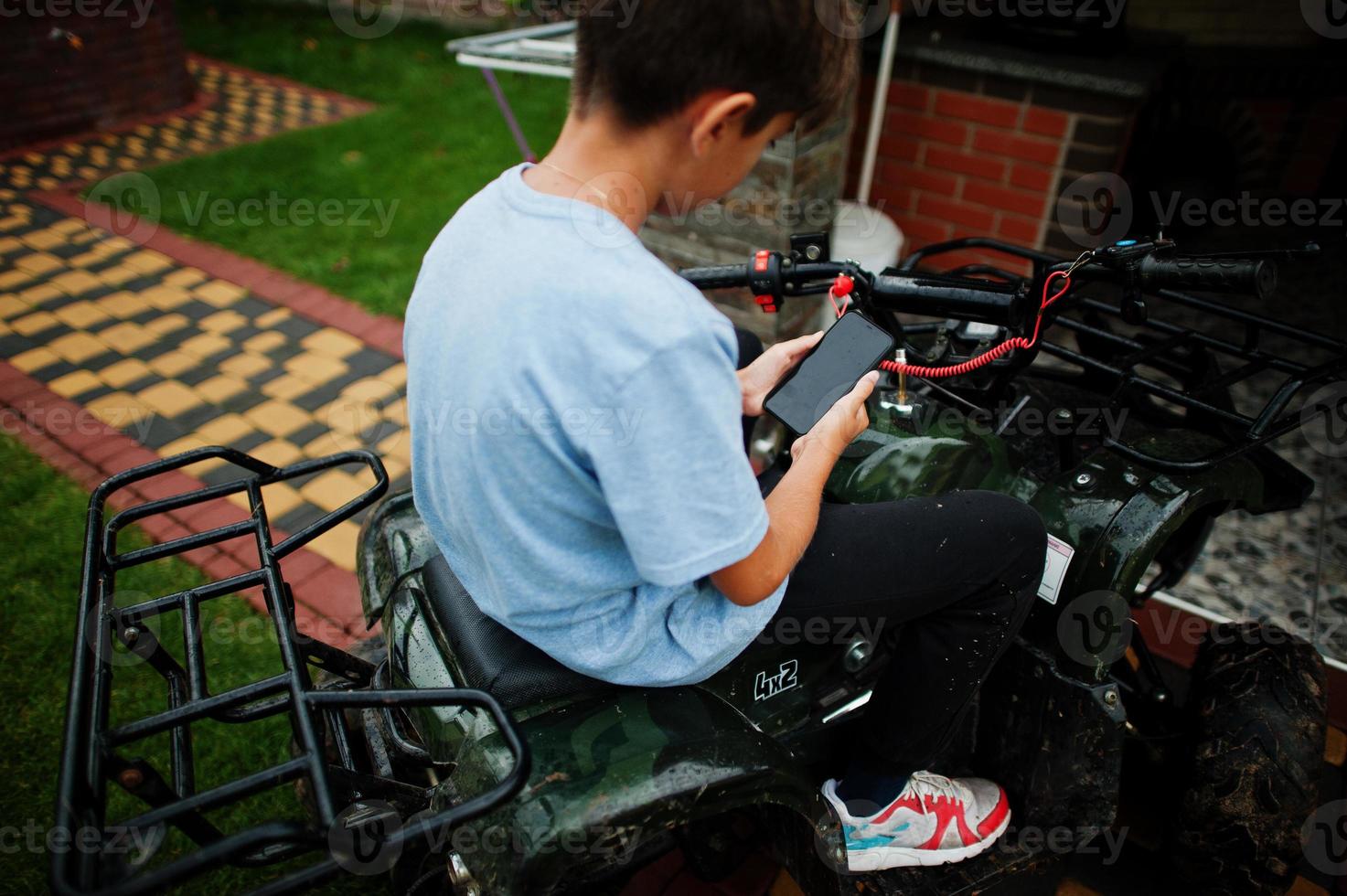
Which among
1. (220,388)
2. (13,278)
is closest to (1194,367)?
(220,388)

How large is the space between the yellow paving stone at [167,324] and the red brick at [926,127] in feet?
11.5

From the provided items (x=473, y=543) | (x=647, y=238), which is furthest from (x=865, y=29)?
(x=473, y=543)

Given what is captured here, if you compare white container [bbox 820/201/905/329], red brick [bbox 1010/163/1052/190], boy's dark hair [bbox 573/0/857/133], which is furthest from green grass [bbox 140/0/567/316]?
boy's dark hair [bbox 573/0/857/133]

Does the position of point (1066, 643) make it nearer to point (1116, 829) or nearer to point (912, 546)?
point (912, 546)

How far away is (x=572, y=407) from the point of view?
3.42ft

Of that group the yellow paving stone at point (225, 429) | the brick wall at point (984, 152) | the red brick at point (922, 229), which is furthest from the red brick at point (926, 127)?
the yellow paving stone at point (225, 429)

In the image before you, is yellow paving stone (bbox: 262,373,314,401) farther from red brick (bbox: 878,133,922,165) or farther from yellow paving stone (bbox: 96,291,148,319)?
red brick (bbox: 878,133,922,165)

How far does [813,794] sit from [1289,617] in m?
2.00

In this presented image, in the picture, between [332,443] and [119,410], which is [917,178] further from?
[119,410]

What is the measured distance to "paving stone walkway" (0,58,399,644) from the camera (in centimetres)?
334

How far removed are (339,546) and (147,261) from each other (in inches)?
111

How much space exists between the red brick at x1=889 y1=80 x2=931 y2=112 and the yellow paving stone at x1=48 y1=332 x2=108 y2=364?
12.5 feet

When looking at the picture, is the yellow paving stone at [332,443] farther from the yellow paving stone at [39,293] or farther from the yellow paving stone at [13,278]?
the yellow paving stone at [13,278]

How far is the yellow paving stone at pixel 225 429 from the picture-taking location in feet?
11.4
